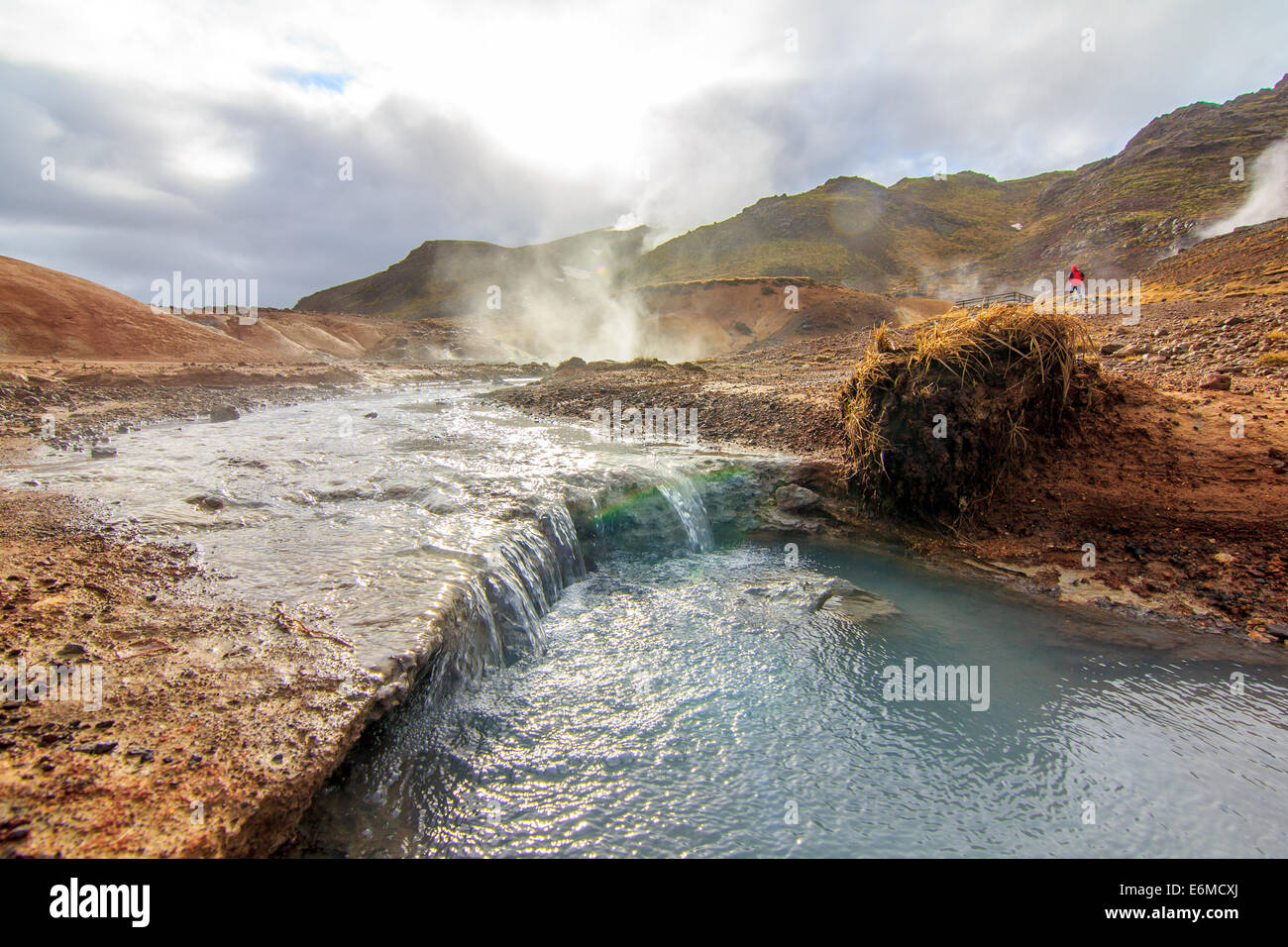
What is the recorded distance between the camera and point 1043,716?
3777mm

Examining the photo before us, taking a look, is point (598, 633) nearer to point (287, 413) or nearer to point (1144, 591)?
point (1144, 591)

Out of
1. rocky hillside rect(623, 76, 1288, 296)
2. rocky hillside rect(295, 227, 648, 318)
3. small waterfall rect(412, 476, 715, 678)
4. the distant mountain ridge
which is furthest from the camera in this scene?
rocky hillside rect(295, 227, 648, 318)

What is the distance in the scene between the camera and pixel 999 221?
61.7 metres

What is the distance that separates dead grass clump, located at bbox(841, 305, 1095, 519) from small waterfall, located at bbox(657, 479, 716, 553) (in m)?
2.06

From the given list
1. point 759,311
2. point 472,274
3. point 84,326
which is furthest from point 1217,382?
point 472,274

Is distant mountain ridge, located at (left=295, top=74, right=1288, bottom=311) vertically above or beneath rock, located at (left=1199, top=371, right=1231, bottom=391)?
above

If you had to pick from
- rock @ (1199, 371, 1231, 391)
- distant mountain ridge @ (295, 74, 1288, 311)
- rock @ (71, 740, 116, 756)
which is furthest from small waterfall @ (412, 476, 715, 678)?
distant mountain ridge @ (295, 74, 1288, 311)

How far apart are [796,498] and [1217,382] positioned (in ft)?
16.5

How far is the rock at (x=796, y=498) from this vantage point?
7.11m

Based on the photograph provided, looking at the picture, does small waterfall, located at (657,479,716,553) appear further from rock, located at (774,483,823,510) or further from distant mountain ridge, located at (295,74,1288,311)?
distant mountain ridge, located at (295,74,1288,311)

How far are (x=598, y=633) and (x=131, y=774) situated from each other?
A: 10.3 ft

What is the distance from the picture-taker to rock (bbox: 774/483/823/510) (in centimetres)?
711

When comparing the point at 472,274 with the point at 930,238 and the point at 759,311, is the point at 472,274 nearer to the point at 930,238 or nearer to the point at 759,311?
the point at 759,311

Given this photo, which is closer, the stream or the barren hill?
the stream
